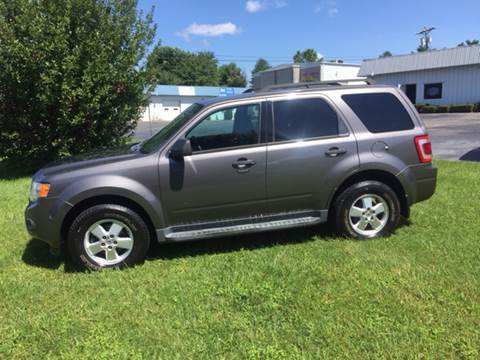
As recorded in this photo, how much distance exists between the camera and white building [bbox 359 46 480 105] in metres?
33.9

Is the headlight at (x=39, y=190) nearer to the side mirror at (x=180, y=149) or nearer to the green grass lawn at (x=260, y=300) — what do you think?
the green grass lawn at (x=260, y=300)

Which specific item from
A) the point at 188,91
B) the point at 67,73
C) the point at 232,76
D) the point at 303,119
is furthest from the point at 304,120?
the point at 232,76

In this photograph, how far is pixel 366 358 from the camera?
9.77 feet

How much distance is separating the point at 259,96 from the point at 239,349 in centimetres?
282

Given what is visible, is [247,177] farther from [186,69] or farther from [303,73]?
[186,69]

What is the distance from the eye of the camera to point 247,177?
4723 millimetres

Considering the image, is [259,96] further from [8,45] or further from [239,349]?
[8,45]

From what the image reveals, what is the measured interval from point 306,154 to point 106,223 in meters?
2.27

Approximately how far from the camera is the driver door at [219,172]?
4.60 m

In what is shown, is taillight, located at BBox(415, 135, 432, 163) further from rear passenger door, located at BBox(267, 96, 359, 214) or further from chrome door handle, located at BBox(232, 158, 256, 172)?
chrome door handle, located at BBox(232, 158, 256, 172)

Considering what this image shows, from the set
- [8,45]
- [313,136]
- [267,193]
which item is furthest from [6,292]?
[8,45]

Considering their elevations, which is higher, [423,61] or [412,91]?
[423,61]

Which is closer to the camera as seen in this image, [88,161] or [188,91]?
[88,161]

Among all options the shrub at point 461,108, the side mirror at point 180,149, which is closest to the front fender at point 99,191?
the side mirror at point 180,149
